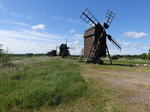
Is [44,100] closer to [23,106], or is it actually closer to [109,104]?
[23,106]

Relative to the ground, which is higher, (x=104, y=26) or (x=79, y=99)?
(x=104, y=26)

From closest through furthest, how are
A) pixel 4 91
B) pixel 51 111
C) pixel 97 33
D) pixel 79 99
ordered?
pixel 51 111, pixel 79 99, pixel 4 91, pixel 97 33

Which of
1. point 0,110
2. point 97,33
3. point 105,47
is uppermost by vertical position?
point 97,33

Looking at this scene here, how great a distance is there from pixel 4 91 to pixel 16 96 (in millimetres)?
1307

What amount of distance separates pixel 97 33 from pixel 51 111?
65.7 ft

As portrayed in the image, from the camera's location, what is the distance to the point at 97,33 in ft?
78.1

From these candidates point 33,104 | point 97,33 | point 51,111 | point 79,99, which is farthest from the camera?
point 97,33

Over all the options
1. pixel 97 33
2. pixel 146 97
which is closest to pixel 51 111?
pixel 146 97

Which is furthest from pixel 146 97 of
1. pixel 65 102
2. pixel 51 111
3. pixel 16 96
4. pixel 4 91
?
pixel 4 91

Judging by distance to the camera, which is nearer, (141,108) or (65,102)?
(141,108)

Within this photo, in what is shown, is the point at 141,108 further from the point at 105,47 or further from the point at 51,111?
the point at 105,47

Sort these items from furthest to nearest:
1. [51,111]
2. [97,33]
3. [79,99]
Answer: [97,33] < [79,99] < [51,111]

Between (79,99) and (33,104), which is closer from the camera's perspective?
(33,104)

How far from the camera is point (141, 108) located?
5176 millimetres
